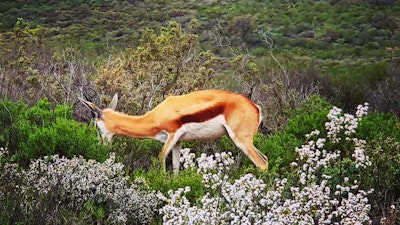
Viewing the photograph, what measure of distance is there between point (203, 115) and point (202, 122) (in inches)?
3.2

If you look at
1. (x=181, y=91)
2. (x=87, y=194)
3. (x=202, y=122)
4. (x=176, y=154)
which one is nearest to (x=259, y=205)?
(x=87, y=194)

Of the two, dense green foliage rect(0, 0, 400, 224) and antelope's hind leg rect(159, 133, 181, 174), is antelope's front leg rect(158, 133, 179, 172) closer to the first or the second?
antelope's hind leg rect(159, 133, 181, 174)

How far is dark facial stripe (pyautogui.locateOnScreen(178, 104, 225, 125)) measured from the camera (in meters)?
8.49

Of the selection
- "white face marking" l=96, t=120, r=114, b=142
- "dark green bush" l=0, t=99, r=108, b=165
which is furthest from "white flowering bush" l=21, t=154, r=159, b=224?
"white face marking" l=96, t=120, r=114, b=142

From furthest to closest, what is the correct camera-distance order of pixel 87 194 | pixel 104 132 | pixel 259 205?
pixel 104 132, pixel 87 194, pixel 259 205

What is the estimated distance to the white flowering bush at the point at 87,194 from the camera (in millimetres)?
6059

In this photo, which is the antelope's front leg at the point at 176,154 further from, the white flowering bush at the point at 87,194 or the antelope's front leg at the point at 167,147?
the white flowering bush at the point at 87,194

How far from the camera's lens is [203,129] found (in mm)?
8508

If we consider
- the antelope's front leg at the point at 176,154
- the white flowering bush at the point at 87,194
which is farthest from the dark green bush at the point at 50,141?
the white flowering bush at the point at 87,194

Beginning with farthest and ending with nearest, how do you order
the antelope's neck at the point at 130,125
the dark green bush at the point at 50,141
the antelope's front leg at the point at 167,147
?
1. the antelope's neck at the point at 130,125
2. the antelope's front leg at the point at 167,147
3. the dark green bush at the point at 50,141

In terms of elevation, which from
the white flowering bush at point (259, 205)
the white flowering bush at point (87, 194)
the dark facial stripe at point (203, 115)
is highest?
the white flowering bush at point (259, 205)

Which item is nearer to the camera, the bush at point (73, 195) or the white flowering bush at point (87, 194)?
the bush at point (73, 195)

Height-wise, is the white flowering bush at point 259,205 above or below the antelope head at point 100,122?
above

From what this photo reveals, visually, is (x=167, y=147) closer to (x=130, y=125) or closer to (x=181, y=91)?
(x=130, y=125)
